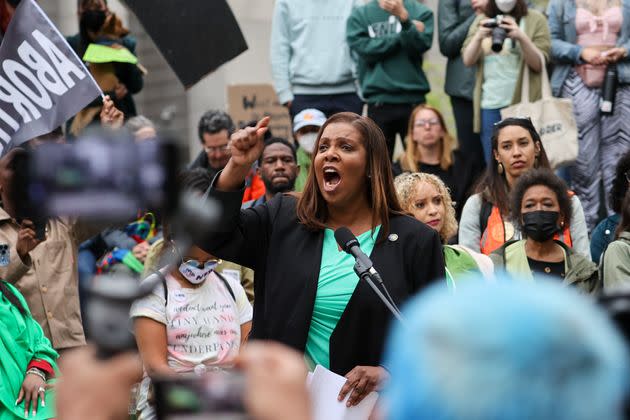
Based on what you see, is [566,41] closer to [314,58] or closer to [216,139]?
[314,58]

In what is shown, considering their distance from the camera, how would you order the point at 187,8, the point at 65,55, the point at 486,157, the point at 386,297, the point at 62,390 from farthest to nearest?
1. the point at 486,157
2. the point at 187,8
3. the point at 65,55
4. the point at 386,297
5. the point at 62,390

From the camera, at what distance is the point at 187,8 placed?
24.6 ft

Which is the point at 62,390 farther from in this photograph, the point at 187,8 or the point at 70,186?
the point at 187,8

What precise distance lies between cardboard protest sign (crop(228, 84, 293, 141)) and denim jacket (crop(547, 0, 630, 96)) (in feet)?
9.31

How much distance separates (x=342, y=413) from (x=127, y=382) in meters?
2.94

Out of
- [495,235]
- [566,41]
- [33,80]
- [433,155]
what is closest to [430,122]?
[433,155]

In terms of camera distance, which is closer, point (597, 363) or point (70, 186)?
point (597, 363)

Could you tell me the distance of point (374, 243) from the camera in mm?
5176

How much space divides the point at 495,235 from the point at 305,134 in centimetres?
238

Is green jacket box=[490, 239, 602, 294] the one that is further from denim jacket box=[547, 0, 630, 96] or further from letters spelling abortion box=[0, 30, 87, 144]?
denim jacket box=[547, 0, 630, 96]

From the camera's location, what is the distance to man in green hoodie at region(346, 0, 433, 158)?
1007 cm

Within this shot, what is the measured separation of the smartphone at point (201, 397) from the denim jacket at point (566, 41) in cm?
817

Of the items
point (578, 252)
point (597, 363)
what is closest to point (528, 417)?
point (597, 363)

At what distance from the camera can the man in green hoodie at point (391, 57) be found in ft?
33.0
